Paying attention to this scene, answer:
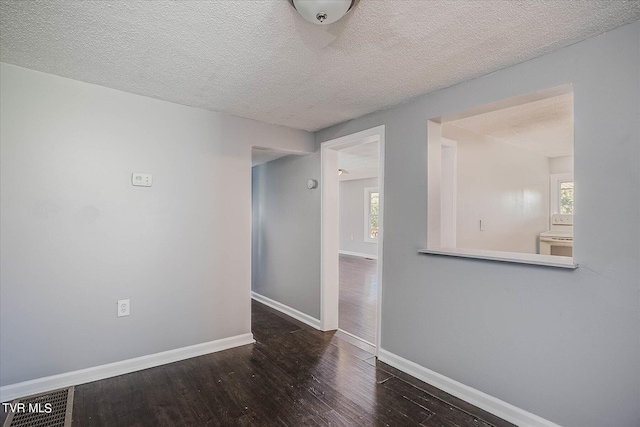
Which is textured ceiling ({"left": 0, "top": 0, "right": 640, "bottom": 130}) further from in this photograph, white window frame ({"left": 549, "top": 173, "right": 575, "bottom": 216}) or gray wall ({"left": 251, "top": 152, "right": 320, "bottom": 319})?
white window frame ({"left": 549, "top": 173, "right": 575, "bottom": 216})

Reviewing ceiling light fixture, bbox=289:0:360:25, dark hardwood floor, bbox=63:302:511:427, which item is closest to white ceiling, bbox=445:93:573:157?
ceiling light fixture, bbox=289:0:360:25

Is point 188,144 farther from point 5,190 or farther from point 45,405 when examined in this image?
point 45,405

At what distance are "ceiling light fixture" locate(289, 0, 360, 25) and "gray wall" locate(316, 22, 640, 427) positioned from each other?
1.23m

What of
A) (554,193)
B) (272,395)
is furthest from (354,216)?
(272,395)

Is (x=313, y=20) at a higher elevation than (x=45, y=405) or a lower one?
higher

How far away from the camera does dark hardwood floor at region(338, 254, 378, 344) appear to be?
11.3ft

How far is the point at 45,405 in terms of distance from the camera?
6.45 feet

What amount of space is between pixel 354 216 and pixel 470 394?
7.08 m

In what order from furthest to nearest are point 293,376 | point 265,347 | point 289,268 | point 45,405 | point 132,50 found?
point 289,268, point 265,347, point 293,376, point 45,405, point 132,50

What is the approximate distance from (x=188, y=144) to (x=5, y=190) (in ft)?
4.12

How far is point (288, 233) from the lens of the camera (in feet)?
13.0

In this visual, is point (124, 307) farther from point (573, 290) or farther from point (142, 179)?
point (573, 290)

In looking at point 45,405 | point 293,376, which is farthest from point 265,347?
point 45,405

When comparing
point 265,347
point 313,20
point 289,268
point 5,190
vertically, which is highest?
point 313,20
